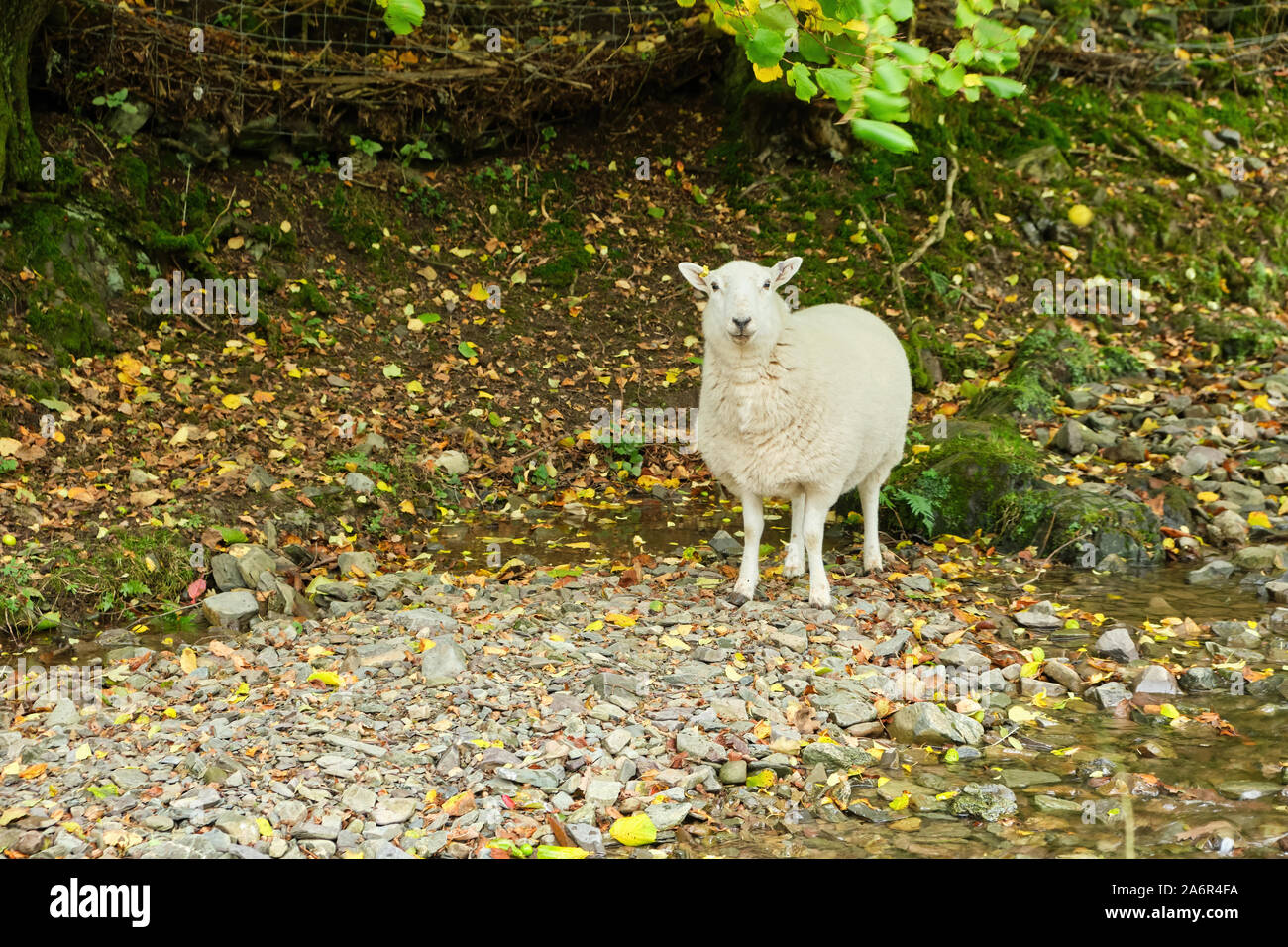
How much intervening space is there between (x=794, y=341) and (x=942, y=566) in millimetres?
2092

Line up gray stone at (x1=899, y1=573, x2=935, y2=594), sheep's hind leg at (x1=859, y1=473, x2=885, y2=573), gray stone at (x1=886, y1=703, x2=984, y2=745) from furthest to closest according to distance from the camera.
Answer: sheep's hind leg at (x1=859, y1=473, x2=885, y2=573)
gray stone at (x1=899, y1=573, x2=935, y2=594)
gray stone at (x1=886, y1=703, x2=984, y2=745)

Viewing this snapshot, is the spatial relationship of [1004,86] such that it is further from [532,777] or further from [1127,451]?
[1127,451]

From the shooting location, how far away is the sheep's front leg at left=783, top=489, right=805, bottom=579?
7.98 meters

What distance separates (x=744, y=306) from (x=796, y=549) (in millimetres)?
1931

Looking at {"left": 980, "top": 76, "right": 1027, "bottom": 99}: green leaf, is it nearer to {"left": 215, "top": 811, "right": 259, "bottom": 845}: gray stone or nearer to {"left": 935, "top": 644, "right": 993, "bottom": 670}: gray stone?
{"left": 935, "top": 644, "right": 993, "bottom": 670}: gray stone

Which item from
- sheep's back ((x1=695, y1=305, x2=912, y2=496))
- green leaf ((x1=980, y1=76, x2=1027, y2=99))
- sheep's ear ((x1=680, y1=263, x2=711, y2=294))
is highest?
green leaf ((x1=980, y1=76, x2=1027, y2=99))

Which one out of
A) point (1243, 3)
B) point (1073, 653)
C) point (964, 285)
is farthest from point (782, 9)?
point (1243, 3)

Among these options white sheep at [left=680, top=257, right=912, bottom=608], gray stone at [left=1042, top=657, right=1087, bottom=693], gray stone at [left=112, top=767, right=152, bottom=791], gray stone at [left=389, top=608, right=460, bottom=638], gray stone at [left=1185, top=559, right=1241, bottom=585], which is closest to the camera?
gray stone at [left=112, top=767, right=152, bottom=791]

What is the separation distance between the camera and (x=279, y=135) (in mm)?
12570

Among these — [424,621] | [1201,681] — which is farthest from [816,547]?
[424,621]

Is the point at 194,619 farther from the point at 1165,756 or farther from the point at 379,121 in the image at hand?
the point at 379,121

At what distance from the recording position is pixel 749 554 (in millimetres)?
7543

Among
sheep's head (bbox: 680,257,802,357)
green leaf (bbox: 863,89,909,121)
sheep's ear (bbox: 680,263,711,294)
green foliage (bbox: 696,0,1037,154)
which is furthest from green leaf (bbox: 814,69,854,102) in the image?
sheep's ear (bbox: 680,263,711,294)

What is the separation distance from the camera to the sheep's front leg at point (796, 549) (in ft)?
26.2
